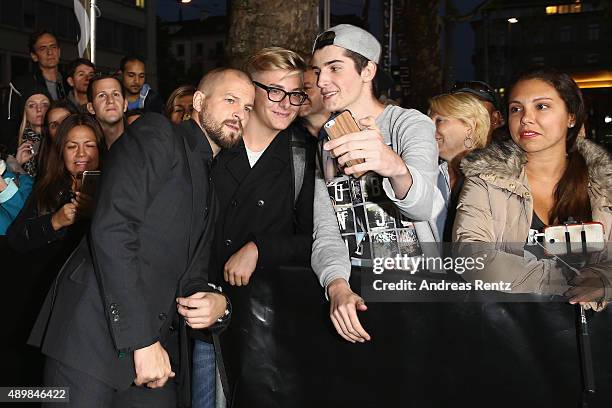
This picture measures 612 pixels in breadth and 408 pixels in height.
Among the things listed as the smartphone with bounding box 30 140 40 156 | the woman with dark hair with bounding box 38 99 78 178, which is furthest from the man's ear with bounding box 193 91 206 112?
the smartphone with bounding box 30 140 40 156

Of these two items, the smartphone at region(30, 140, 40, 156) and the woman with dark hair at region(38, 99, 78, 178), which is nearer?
the woman with dark hair at region(38, 99, 78, 178)

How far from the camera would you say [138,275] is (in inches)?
115

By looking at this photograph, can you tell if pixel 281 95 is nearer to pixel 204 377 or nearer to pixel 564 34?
pixel 204 377

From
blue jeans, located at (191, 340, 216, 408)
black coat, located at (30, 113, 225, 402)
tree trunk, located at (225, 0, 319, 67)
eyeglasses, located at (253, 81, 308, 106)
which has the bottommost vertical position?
blue jeans, located at (191, 340, 216, 408)

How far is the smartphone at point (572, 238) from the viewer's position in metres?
3.05

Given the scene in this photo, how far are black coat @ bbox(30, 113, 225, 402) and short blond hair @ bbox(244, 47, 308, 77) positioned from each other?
842 mm

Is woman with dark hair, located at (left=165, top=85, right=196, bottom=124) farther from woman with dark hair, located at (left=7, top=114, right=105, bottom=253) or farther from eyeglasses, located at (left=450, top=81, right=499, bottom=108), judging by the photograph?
eyeglasses, located at (left=450, top=81, right=499, bottom=108)

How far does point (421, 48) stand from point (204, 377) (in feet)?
52.5

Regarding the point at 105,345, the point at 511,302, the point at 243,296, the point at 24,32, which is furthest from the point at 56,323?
the point at 24,32

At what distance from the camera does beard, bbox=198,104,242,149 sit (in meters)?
3.34

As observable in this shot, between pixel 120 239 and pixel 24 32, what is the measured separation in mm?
43602

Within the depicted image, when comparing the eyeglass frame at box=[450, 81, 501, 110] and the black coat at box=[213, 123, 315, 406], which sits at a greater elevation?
the eyeglass frame at box=[450, 81, 501, 110]

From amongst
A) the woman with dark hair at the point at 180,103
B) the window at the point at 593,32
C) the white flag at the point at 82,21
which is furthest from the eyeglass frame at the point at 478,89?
the window at the point at 593,32

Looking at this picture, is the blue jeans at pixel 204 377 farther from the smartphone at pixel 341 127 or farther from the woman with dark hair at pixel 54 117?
the woman with dark hair at pixel 54 117
